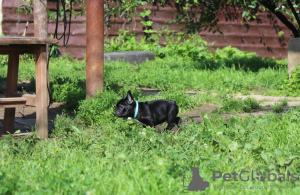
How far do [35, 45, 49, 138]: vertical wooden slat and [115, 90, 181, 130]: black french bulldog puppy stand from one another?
947mm

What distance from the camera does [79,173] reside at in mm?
2936

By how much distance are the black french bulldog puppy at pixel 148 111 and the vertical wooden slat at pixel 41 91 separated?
3.11 feet

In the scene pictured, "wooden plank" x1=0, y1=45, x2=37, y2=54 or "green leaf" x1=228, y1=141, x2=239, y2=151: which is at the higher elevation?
"wooden plank" x1=0, y1=45, x2=37, y2=54

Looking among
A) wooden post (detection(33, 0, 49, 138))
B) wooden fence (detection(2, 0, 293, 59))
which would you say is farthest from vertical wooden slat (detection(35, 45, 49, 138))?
wooden fence (detection(2, 0, 293, 59))

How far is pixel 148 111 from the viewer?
16.4 feet

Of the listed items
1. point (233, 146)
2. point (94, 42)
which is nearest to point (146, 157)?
point (233, 146)

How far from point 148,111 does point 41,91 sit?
1.36m

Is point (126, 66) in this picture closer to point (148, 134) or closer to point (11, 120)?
point (11, 120)

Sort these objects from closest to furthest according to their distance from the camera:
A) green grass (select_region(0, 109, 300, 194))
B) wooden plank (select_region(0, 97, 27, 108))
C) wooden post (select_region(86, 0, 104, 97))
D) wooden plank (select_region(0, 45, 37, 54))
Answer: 1. green grass (select_region(0, 109, 300, 194))
2. wooden plank (select_region(0, 97, 27, 108))
3. wooden plank (select_region(0, 45, 37, 54))
4. wooden post (select_region(86, 0, 104, 97))

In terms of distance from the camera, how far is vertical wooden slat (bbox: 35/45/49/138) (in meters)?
4.28

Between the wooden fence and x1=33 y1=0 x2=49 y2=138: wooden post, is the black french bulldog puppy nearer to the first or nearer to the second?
x1=33 y1=0 x2=49 y2=138: wooden post

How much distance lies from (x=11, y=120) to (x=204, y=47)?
9.14 m

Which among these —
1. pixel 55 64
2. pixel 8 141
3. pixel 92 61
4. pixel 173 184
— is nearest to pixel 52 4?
pixel 55 64

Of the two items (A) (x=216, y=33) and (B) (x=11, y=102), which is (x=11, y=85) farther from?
(A) (x=216, y=33)
